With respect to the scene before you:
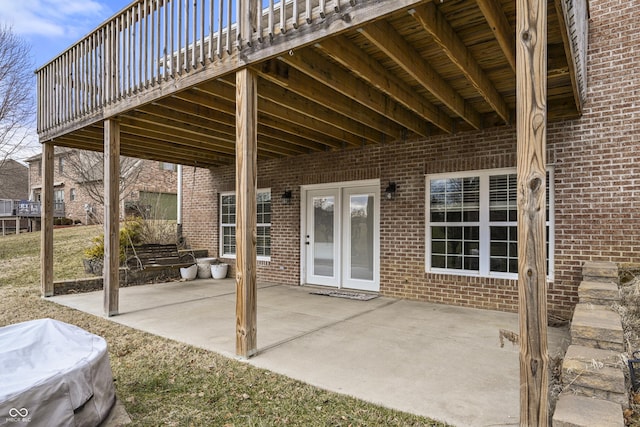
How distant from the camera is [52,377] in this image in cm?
200

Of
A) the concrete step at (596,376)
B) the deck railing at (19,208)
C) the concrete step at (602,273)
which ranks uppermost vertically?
the deck railing at (19,208)

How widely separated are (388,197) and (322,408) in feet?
14.2

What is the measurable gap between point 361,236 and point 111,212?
13.8 feet

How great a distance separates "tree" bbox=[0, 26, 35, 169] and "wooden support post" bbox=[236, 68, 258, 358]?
485 inches

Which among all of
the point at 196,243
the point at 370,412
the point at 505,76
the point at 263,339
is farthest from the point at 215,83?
the point at 196,243

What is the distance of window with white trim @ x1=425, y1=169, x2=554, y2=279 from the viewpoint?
5.38 m

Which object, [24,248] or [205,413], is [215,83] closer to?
[205,413]

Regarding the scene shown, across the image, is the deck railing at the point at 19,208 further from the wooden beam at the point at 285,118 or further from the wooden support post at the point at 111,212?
the wooden beam at the point at 285,118

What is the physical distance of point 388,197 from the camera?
20.9ft

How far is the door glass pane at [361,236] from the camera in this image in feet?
22.4

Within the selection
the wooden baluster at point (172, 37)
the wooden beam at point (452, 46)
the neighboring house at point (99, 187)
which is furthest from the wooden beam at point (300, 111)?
the neighboring house at point (99, 187)

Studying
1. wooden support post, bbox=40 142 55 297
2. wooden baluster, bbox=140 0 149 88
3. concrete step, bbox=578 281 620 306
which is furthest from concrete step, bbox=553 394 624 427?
wooden support post, bbox=40 142 55 297

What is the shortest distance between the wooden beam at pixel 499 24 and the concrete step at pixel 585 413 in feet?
8.58

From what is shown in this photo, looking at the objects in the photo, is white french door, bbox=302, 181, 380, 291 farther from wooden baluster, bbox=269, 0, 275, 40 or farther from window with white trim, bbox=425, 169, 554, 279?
wooden baluster, bbox=269, 0, 275, 40
